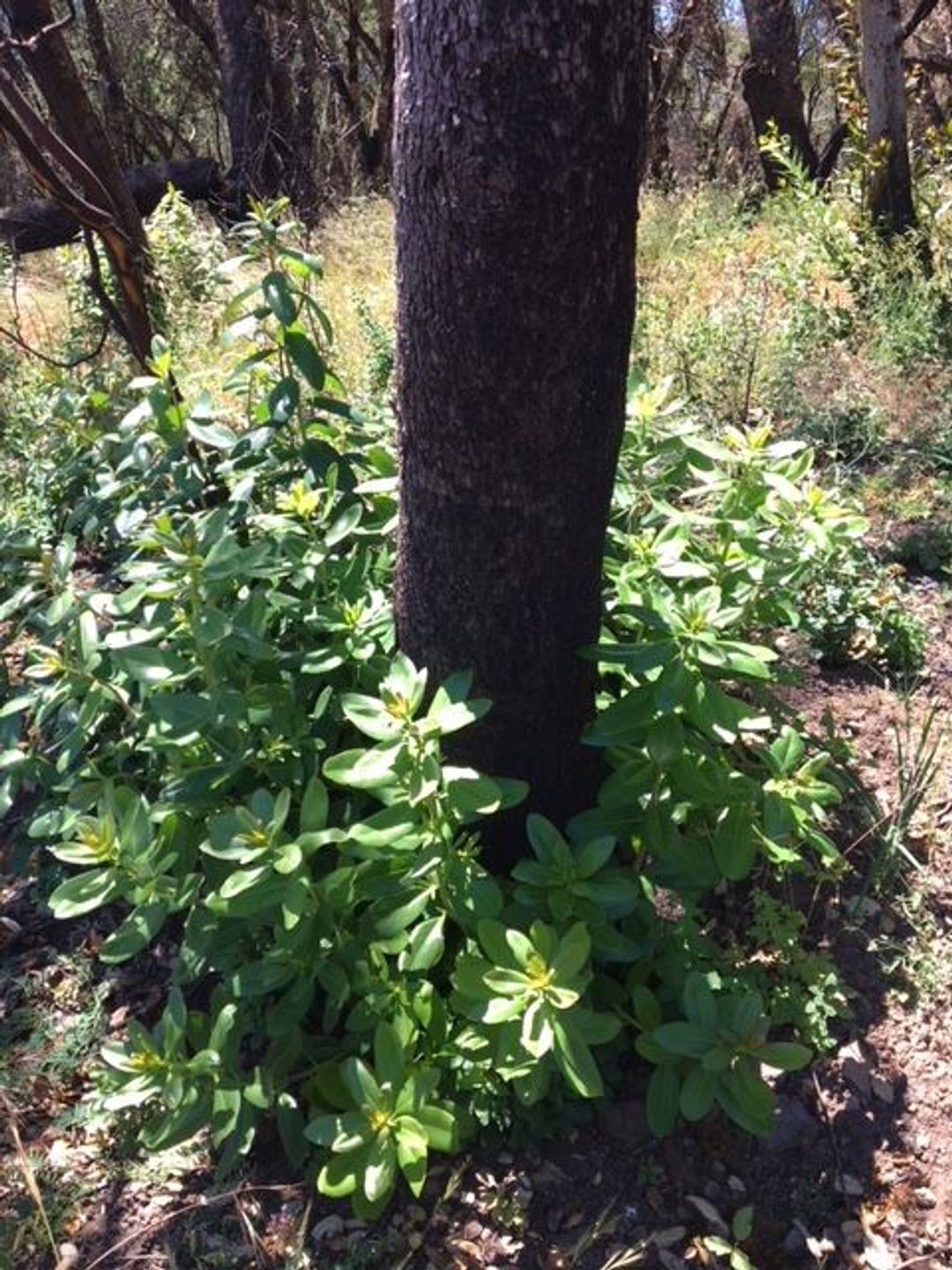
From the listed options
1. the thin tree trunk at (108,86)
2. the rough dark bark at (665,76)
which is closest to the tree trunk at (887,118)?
the rough dark bark at (665,76)

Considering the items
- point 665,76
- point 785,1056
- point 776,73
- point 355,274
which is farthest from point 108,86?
point 785,1056

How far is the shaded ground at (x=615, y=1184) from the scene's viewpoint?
6.86 feet

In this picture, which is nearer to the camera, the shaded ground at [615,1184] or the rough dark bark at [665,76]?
the shaded ground at [615,1184]

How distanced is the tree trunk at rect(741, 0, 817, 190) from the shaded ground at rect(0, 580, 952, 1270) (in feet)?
26.3

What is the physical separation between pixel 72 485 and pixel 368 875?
1729mm

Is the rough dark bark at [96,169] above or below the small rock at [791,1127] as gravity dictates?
above

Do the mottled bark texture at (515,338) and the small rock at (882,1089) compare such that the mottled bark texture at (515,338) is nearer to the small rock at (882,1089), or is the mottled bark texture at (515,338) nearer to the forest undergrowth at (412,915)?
the forest undergrowth at (412,915)

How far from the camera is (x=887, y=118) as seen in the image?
18.3 ft

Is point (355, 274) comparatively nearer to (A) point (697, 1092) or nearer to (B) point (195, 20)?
(A) point (697, 1092)

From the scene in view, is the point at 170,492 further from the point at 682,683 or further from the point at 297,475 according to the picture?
the point at 682,683

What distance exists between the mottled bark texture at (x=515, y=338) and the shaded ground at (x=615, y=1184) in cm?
74

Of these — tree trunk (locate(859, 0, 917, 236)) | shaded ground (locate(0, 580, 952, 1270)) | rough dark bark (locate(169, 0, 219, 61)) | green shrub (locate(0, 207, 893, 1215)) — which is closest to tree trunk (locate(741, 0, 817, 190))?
tree trunk (locate(859, 0, 917, 236))

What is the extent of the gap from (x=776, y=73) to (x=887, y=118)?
3.90 metres

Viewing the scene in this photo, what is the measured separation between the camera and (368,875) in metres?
2.13
